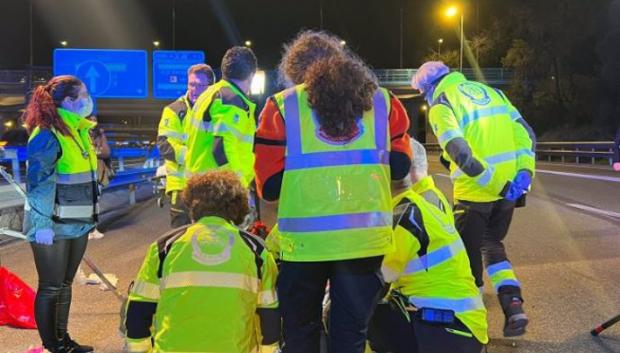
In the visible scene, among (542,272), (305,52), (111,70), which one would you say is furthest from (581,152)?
(305,52)

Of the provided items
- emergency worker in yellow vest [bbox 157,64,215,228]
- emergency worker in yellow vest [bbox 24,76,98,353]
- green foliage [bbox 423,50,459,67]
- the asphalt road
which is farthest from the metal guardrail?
green foliage [bbox 423,50,459,67]

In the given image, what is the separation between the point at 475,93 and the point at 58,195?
3.09 meters

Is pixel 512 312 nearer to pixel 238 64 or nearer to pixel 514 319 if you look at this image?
pixel 514 319

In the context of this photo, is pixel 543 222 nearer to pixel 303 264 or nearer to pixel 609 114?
pixel 303 264

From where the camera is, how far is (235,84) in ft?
13.6

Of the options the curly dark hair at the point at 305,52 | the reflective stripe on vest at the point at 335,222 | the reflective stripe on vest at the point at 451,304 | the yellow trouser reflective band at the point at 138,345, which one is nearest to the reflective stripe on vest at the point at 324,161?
the reflective stripe on vest at the point at 335,222

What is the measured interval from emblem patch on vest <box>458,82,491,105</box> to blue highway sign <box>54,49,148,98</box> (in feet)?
61.3

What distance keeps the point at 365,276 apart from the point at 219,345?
72 centimetres

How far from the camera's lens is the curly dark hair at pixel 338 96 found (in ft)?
8.73

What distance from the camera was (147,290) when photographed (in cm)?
281

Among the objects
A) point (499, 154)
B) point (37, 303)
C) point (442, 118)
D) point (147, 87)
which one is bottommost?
point (37, 303)

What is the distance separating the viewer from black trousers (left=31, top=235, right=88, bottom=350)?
409cm

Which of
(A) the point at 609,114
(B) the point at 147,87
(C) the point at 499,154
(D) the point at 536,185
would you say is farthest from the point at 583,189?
(A) the point at 609,114

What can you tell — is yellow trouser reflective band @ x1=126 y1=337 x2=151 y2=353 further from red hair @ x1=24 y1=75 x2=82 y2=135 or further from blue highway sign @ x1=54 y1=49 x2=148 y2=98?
blue highway sign @ x1=54 y1=49 x2=148 y2=98
